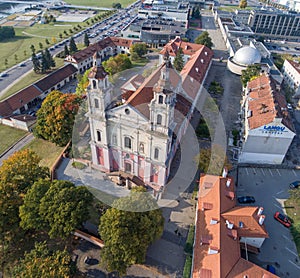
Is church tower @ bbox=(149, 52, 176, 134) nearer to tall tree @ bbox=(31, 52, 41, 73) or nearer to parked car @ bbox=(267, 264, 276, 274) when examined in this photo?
parked car @ bbox=(267, 264, 276, 274)

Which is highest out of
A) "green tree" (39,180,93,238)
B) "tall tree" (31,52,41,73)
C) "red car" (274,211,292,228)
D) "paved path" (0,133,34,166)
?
"green tree" (39,180,93,238)

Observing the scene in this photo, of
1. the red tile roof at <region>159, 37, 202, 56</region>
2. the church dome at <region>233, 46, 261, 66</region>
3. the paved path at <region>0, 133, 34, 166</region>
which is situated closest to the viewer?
the paved path at <region>0, 133, 34, 166</region>

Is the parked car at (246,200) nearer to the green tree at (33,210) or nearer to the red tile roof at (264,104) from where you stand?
the red tile roof at (264,104)

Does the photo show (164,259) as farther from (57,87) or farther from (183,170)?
(57,87)

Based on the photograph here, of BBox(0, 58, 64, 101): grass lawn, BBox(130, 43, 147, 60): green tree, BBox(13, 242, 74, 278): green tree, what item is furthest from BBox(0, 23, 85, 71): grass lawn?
BBox(13, 242, 74, 278): green tree

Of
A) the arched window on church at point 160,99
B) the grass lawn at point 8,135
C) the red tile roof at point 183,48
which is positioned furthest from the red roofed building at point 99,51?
the arched window on church at point 160,99
